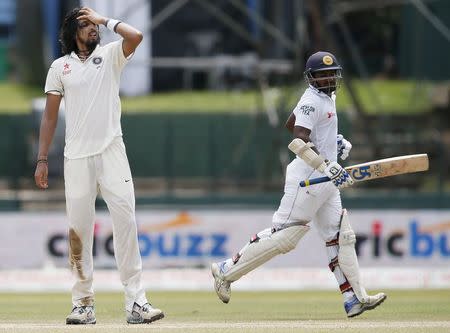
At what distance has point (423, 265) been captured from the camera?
60.3 feet

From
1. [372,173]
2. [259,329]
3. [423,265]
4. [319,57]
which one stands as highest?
[319,57]

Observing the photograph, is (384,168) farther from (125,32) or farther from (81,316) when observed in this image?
(81,316)

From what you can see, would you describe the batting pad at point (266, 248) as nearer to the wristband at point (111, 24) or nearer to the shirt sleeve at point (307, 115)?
the shirt sleeve at point (307, 115)

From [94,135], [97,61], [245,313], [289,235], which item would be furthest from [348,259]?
[97,61]

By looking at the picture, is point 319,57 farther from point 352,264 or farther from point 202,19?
point 202,19

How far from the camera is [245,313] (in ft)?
36.0

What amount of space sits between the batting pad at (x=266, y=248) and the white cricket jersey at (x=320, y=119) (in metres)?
0.65

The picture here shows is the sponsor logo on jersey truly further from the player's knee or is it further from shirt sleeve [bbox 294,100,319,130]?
the player's knee

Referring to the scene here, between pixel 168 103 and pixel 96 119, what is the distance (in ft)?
58.8

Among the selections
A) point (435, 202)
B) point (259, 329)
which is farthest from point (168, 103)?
point (259, 329)

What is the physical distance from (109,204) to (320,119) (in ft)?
5.98

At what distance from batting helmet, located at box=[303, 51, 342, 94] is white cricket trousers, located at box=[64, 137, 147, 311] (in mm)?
1704

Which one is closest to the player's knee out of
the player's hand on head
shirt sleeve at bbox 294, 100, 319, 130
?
shirt sleeve at bbox 294, 100, 319, 130

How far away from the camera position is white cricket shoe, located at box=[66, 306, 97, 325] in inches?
364
